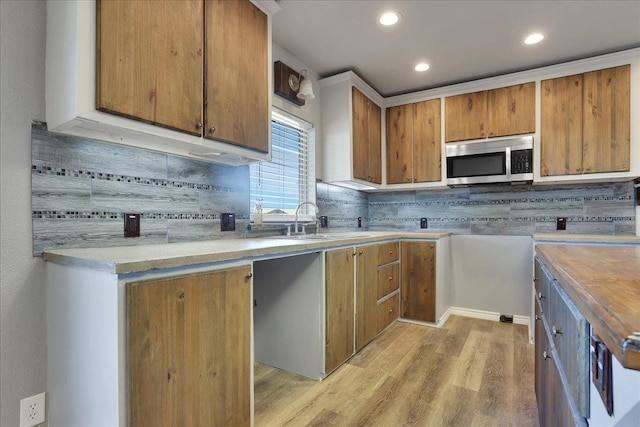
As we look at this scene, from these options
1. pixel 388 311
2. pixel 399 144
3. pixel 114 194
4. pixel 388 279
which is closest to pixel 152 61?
pixel 114 194

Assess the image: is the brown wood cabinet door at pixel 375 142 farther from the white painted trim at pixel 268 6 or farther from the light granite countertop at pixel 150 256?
the light granite countertop at pixel 150 256

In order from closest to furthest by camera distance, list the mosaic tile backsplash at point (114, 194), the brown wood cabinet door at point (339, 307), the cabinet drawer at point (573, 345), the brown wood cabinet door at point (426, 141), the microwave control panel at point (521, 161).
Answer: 1. the cabinet drawer at point (573, 345)
2. the mosaic tile backsplash at point (114, 194)
3. the brown wood cabinet door at point (339, 307)
4. the microwave control panel at point (521, 161)
5. the brown wood cabinet door at point (426, 141)

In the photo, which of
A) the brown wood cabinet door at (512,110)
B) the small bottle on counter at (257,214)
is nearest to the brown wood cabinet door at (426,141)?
the brown wood cabinet door at (512,110)

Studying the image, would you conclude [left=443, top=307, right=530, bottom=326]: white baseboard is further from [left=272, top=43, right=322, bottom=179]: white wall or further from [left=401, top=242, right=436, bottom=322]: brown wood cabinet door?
[left=272, top=43, right=322, bottom=179]: white wall

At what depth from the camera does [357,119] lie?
10.6 ft

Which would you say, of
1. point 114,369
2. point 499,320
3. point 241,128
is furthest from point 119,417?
point 499,320

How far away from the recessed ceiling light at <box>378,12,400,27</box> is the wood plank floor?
8.14 feet

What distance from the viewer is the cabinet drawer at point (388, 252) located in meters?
2.90

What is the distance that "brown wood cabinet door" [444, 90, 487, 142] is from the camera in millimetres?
3273

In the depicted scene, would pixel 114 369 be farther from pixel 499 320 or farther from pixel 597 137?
pixel 597 137

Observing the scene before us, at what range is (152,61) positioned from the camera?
1.41 m

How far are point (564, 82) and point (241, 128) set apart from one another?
9.68ft

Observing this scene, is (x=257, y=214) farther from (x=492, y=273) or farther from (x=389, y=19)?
(x=492, y=273)

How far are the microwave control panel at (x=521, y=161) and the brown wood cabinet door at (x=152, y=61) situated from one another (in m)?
2.84
